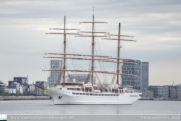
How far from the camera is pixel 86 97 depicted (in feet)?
431

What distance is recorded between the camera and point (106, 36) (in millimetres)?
136875

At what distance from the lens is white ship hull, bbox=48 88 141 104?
420ft

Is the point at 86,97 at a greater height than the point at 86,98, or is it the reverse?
the point at 86,97

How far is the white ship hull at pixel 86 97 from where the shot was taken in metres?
128

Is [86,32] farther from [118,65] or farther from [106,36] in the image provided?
[118,65]
